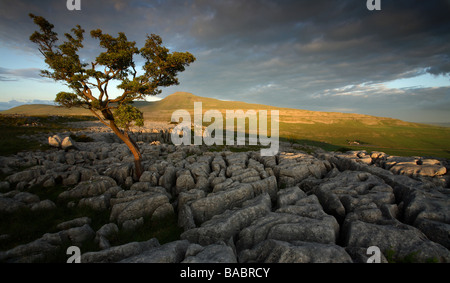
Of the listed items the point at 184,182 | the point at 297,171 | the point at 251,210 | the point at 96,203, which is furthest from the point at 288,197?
the point at 96,203

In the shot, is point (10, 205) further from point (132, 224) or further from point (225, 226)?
point (225, 226)

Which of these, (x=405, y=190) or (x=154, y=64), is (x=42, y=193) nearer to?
(x=154, y=64)

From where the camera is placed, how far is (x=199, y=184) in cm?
1981

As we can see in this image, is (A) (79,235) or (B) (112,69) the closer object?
(A) (79,235)

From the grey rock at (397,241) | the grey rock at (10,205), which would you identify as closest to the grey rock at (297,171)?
the grey rock at (397,241)

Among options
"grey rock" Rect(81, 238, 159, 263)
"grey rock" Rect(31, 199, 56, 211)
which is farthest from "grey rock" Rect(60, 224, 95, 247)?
"grey rock" Rect(31, 199, 56, 211)

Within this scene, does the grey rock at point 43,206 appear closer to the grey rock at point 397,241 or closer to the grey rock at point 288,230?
the grey rock at point 288,230

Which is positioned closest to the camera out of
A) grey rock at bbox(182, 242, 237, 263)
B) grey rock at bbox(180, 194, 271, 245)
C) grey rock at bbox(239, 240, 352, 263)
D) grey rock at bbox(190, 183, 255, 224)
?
grey rock at bbox(239, 240, 352, 263)

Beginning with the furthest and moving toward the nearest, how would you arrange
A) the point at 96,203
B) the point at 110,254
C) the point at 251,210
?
the point at 96,203 < the point at 251,210 < the point at 110,254

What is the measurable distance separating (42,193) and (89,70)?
531 inches

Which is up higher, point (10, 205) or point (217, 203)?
point (10, 205)

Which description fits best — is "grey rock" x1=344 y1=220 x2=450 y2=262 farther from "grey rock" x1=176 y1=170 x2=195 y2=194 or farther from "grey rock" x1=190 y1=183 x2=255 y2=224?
"grey rock" x1=176 y1=170 x2=195 y2=194

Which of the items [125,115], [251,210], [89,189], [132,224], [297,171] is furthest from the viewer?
[297,171]
